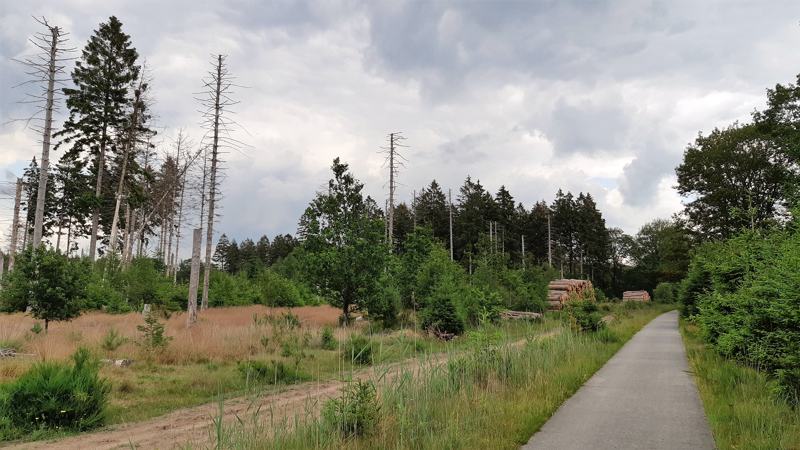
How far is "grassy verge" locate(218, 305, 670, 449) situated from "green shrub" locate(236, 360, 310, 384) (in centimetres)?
451

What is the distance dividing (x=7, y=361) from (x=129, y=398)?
161 inches

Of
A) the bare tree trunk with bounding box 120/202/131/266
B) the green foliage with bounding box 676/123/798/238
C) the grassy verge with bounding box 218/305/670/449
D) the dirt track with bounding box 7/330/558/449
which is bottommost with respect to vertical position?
the dirt track with bounding box 7/330/558/449

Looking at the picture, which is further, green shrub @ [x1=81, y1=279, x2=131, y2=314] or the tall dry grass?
green shrub @ [x1=81, y1=279, x2=131, y2=314]

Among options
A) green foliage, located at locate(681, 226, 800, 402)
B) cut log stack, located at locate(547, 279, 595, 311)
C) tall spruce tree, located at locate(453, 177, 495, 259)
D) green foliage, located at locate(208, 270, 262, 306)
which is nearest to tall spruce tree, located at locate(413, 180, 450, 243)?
tall spruce tree, located at locate(453, 177, 495, 259)

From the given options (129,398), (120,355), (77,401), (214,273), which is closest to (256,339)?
(120,355)

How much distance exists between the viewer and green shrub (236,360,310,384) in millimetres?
11820

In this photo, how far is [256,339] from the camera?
637 inches

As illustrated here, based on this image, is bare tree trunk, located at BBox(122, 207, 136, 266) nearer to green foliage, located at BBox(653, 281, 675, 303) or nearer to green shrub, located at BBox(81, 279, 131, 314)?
green shrub, located at BBox(81, 279, 131, 314)

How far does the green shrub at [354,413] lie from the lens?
5680mm

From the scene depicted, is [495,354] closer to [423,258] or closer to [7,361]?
[7,361]

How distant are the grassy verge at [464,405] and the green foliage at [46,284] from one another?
13.1m

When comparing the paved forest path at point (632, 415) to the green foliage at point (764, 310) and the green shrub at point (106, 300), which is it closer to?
the green foliage at point (764, 310)

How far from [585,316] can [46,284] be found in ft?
61.2

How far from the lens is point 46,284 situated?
1617cm
